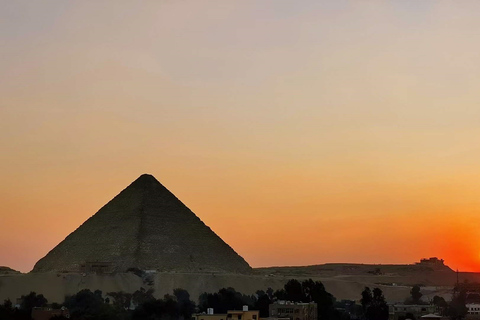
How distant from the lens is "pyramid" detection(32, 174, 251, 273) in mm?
152750

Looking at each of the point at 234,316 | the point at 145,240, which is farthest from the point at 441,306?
the point at 145,240

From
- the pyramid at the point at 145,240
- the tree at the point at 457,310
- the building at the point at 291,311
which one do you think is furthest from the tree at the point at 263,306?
the pyramid at the point at 145,240

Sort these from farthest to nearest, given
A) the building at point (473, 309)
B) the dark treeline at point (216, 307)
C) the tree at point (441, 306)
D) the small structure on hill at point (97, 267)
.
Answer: the small structure on hill at point (97, 267)
the tree at point (441, 306)
the building at point (473, 309)
the dark treeline at point (216, 307)

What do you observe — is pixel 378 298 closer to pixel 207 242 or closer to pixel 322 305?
pixel 322 305

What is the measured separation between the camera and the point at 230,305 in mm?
92688

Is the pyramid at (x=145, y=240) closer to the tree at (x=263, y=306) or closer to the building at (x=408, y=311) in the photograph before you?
the building at (x=408, y=311)

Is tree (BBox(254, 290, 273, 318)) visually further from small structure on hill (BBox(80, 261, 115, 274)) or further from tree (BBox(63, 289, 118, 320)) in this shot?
small structure on hill (BBox(80, 261, 115, 274))

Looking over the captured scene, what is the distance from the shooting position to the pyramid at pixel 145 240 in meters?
153

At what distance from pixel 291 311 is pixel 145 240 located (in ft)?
260

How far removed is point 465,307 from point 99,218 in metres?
79.2

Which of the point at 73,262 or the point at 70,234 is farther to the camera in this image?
the point at 70,234

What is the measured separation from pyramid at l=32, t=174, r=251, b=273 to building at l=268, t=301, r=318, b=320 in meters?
66.1

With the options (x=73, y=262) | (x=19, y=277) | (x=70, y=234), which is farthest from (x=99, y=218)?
(x=19, y=277)

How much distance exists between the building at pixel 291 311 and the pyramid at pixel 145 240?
6610cm
